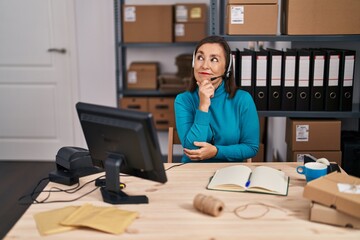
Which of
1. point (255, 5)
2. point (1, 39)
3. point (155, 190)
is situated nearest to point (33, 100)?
point (1, 39)

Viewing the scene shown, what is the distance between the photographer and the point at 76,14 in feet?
13.8

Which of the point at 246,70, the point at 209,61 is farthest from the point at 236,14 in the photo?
the point at 209,61

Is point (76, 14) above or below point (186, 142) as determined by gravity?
above

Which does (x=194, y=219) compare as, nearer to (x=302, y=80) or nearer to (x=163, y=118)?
(x=302, y=80)

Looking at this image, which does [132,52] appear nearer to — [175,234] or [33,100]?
[33,100]

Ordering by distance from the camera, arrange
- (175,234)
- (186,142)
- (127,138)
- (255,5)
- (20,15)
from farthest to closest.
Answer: (20,15)
(255,5)
(186,142)
(127,138)
(175,234)

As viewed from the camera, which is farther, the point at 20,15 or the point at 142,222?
the point at 20,15

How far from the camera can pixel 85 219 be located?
1.40 meters

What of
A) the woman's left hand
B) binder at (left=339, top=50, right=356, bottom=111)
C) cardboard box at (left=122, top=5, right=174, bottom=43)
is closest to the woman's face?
the woman's left hand

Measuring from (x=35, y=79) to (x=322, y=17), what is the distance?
2.72 metres

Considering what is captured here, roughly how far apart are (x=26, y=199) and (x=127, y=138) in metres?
0.51

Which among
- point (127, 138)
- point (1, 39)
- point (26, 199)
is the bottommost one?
point (26, 199)

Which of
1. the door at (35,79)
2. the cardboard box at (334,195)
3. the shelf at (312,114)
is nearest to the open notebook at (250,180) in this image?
the cardboard box at (334,195)

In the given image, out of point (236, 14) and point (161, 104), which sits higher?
point (236, 14)
